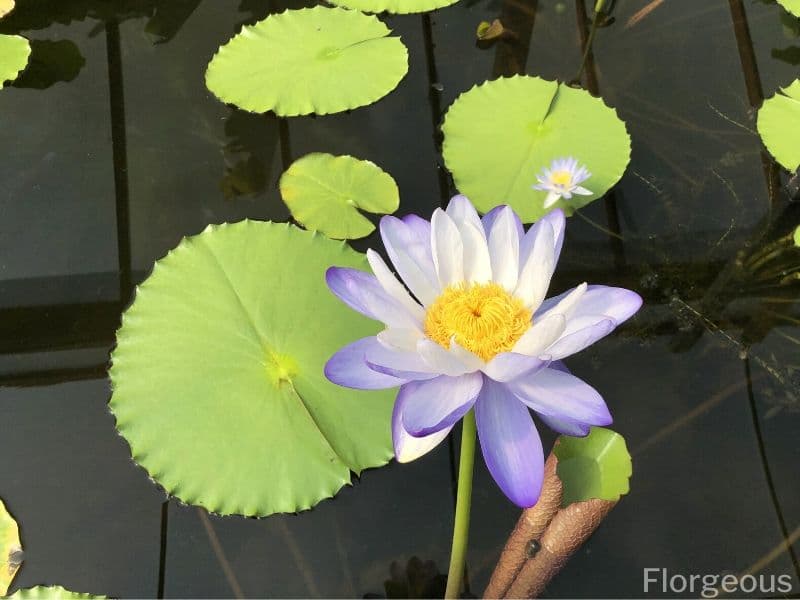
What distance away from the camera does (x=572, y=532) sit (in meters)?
1.19

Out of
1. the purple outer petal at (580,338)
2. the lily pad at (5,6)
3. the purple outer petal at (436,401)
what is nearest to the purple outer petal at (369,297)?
the purple outer petal at (436,401)

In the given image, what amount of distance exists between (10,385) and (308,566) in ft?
2.75

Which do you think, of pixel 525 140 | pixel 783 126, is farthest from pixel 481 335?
pixel 783 126

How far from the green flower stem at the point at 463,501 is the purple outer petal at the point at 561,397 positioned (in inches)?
4.1

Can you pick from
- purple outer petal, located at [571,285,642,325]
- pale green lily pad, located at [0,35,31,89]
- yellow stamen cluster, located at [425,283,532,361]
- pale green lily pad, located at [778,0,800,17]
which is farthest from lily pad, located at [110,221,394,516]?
pale green lily pad, located at [778,0,800,17]

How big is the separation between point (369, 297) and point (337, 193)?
805 mm

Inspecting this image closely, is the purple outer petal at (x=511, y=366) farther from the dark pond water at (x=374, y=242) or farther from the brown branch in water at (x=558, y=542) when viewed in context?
the dark pond water at (x=374, y=242)

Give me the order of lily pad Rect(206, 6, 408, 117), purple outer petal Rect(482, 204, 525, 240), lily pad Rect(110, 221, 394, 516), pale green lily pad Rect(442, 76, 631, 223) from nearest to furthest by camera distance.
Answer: purple outer petal Rect(482, 204, 525, 240) → lily pad Rect(110, 221, 394, 516) → pale green lily pad Rect(442, 76, 631, 223) → lily pad Rect(206, 6, 408, 117)

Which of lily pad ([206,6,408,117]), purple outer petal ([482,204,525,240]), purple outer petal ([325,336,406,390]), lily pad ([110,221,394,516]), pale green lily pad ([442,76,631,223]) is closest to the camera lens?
purple outer petal ([325,336,406,390])

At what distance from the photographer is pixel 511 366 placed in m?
0.94

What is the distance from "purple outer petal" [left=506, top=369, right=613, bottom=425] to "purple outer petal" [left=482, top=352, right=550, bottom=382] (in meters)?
0.04

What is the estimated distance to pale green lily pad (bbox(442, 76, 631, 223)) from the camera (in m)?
1.75

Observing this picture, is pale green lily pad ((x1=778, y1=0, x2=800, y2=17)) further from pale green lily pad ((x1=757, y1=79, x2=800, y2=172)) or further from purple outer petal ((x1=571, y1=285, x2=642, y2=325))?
purple outer petal ((x1=571, y1=285, x2=642, y2=325))

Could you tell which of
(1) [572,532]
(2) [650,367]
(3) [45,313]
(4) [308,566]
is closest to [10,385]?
(3) [45,313]
